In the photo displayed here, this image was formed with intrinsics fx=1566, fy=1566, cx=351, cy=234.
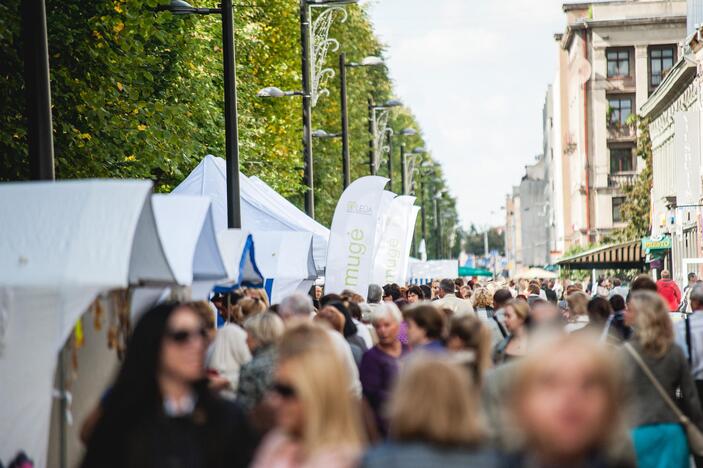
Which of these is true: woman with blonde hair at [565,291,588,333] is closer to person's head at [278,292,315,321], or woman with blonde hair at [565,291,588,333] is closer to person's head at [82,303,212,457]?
person's head at [278,292,315,321]

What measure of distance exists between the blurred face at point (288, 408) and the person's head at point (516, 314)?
5.81 m

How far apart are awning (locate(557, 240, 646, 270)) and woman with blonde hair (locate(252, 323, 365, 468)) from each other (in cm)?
5328

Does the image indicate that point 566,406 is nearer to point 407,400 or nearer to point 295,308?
point 407,400

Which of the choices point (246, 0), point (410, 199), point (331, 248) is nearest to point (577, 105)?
point (246, 0)

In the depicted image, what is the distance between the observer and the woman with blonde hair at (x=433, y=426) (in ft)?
15.5

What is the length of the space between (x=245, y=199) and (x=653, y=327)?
14.5m

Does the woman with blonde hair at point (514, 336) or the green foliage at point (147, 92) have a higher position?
the green foliage at point (147, 92)

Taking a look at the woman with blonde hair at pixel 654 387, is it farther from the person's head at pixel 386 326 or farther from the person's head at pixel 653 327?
the person's head at pixel 386 326

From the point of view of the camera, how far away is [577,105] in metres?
108

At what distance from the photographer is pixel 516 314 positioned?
11.4 meters

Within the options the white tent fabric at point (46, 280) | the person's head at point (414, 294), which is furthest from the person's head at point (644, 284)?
the person's head at point (414, 294)

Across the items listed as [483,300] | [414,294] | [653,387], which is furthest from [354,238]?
[653,387]

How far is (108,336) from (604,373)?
22.0ft

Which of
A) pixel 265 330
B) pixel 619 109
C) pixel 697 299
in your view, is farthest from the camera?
pixel 619 109
